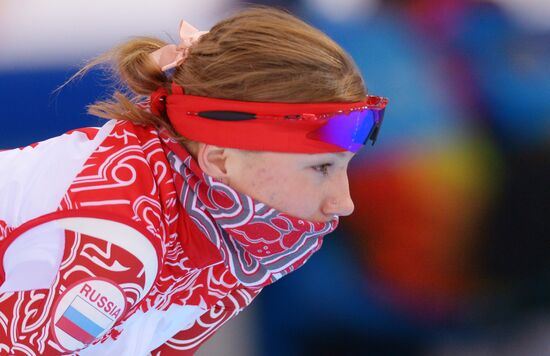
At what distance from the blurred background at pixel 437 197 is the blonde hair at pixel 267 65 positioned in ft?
1.67

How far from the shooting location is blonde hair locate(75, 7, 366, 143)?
831 millimetres

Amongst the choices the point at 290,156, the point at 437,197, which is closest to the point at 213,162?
the point at 290,156

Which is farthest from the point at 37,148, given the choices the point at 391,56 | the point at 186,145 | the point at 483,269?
the point at 483,269

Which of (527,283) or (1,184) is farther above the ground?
(1,184)

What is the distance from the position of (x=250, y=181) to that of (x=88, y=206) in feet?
0.56

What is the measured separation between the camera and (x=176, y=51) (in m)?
0.93

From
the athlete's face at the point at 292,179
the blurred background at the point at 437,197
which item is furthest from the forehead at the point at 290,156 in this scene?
the blurred background at the point at 437,197

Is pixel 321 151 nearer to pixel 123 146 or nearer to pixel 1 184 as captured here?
pixel 123 146

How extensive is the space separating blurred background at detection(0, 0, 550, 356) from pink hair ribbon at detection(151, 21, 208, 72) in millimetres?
460

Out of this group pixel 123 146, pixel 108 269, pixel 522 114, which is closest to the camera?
pixel 108 269

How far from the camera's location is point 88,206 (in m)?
0.81

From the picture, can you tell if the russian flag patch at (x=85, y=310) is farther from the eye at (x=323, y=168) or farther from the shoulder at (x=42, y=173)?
the eye at (x=323, y=168)

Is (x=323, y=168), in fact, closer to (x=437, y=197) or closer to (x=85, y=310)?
(x=85, y=310)

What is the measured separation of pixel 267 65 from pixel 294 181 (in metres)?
0.13
